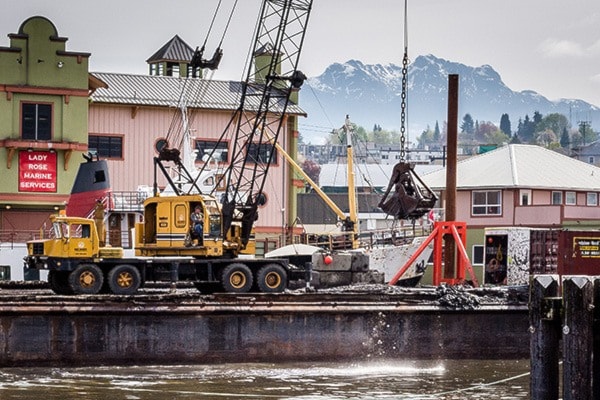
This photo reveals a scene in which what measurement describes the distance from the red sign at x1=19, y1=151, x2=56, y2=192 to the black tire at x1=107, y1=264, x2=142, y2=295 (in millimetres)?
20991

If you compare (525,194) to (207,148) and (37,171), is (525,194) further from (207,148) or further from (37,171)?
(37,171)

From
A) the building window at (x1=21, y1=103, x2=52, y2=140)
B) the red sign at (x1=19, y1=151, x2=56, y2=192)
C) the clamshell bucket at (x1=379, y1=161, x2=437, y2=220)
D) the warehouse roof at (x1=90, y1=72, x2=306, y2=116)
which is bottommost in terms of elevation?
the clamshell bucket at (x1=379, y1=161, x2=437, y2=220)

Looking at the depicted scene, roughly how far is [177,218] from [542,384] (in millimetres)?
22225

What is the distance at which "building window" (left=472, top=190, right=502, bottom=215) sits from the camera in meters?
73.1

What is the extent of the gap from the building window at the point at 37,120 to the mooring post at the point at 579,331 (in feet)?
142

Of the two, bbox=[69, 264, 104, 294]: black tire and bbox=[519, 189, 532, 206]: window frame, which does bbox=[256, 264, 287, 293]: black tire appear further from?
bbox=[519, 189, 532, 206]: window frame

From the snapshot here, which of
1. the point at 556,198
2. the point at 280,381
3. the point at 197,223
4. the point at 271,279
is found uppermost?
the point at 556,198

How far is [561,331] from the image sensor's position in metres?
23.6

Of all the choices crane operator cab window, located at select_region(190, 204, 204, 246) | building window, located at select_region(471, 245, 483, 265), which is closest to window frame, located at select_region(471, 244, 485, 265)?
building window, located at select_region(471, 245, 483, 265)

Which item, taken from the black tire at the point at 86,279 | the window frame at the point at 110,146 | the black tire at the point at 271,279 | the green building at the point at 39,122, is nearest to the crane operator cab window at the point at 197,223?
the black tire at the point at 271,279

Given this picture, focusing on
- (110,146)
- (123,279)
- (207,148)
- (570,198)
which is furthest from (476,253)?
(123,279)

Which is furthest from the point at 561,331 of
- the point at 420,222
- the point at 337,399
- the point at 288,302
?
the point at 420,222

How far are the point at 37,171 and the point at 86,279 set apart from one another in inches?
848

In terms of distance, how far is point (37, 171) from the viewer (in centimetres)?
6359
